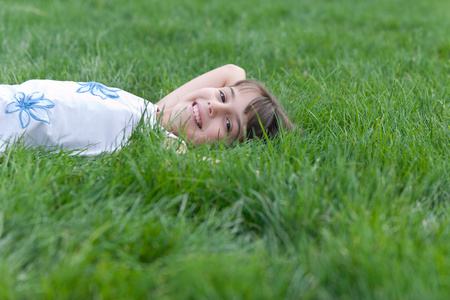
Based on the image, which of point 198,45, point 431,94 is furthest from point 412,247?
point 198,45

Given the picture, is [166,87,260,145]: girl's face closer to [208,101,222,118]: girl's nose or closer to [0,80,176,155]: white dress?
[208,101,222,118]: girl's nose

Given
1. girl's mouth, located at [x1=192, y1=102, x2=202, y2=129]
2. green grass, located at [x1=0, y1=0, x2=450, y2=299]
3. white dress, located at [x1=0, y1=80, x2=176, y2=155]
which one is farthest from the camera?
girl's mouth, located at [x1=192, y1=102, x2=202, y2=129]

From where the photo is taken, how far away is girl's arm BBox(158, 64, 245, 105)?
279cm

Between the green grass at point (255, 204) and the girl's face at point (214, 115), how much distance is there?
0.30 m

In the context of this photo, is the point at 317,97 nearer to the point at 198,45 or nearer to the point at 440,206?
the point at 440,206

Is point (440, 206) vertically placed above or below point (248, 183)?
below

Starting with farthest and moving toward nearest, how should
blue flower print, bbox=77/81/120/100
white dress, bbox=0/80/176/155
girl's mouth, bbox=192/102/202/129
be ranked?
1. girl's mouth, bbox=192/102/202/129
2. blue flower print, bbox=77/81/120/100
3. white dress, bbox=0/80/176/155

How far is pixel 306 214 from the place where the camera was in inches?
61.8

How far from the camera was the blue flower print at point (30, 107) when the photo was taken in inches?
86.1

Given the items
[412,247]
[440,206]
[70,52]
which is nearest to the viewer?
[412,247]

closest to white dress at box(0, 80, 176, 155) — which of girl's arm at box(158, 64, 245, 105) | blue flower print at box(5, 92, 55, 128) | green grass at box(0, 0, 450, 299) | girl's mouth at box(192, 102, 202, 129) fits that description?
blue flower print at box(5, 92, 55, 128)

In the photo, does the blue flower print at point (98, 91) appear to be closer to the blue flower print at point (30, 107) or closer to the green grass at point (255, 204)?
the blue flower print at point (30, 107)

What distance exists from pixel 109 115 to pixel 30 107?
1.19 ft

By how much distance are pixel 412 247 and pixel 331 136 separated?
881mm
